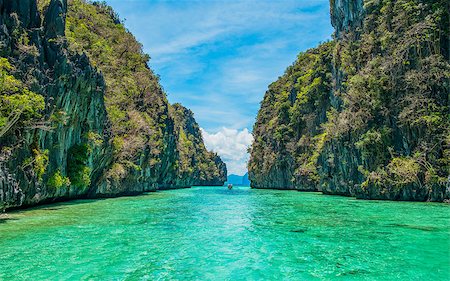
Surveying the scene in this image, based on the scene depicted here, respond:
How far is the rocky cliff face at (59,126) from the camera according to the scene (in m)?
16.7

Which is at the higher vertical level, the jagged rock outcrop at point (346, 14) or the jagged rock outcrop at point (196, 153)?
the jagged rock outcrop at point (346, 14)

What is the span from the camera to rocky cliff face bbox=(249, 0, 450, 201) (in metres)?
23.9

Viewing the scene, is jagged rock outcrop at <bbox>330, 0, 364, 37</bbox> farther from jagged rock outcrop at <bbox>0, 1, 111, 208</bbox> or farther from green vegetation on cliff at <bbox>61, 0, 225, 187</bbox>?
jagged rock outcrop at <bbox>0, 1, 111, 208</bbox>

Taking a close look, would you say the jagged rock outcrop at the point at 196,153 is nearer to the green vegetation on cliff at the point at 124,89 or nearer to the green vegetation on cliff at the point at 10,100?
the green vegetation on cliff at the point at 124,89

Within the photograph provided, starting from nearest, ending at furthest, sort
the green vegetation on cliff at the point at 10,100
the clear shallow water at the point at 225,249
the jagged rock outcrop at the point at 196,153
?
the clear shallow water at the point at 225,249
the green vegetation on cliff at the point at 10,100
the jagged rock outcrop at the point at 196,153

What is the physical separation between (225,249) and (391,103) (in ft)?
75.6

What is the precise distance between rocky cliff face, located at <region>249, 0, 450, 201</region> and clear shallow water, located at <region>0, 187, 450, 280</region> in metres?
9.87

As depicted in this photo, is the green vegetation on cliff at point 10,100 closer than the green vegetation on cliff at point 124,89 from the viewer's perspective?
Yes

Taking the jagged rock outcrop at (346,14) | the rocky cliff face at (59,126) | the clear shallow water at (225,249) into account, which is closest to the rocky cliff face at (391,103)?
the jagged rock outcrop at (346,14)

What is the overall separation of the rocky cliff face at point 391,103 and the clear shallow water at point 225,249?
987 centimetres

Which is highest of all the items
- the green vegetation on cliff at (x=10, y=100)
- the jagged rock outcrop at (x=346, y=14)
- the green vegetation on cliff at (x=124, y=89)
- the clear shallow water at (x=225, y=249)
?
the jagged rock outcrop at (x=346, y=14)

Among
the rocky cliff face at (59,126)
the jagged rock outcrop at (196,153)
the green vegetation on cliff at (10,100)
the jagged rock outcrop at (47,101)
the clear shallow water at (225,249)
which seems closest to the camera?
the clear shallow water at (225,249)

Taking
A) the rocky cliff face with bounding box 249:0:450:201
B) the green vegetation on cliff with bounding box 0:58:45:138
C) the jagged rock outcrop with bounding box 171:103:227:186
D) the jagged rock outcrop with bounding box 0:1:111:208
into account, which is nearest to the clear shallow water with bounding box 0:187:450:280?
the jagged rock outcrop with bounding box 0:1:111:208

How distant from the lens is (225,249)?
10.3 m
